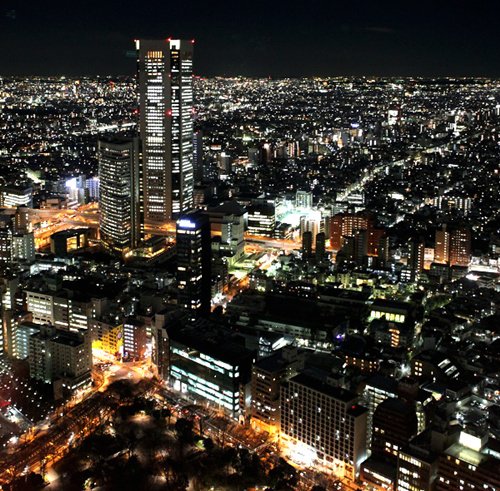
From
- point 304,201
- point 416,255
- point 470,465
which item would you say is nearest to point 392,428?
point 470,465

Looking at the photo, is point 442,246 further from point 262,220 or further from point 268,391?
point 268,391

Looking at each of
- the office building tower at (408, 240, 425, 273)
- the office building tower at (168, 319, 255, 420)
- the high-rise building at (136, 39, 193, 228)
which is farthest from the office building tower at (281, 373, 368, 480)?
the high-rise building at (136, 39, 193, 228)

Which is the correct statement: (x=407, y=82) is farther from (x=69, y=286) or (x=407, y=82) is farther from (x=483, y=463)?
(x=483, y=463)

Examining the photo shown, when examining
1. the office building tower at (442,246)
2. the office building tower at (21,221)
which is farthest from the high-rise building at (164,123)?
the office building tower at (442,246)

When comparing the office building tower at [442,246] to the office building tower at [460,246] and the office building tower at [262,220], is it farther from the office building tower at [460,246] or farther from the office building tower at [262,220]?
the office building tower at [262,220]

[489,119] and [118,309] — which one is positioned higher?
[489,119]

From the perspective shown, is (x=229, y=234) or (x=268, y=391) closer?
(x=268, y=391)

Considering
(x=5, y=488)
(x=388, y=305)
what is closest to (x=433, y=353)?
(x=388, y=305)
